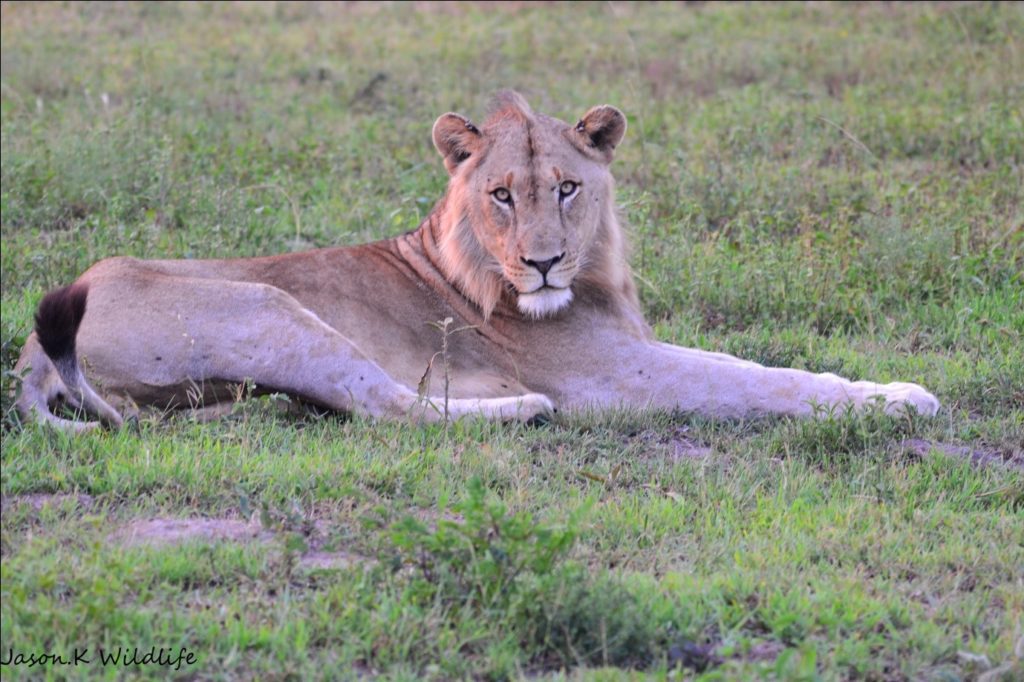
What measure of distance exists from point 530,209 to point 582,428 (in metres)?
0.88

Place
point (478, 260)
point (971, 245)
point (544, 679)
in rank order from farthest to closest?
point (971, 245) < point (478, 260) < point (544, 679)

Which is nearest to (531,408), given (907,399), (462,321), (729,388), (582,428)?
(582,428)

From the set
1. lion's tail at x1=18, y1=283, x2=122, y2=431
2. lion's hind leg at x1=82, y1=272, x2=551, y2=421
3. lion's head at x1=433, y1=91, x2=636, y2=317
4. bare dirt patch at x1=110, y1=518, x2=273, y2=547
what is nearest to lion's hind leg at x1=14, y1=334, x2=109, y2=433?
lion's tail at x1=18, y1=283, x2=122, y2=431

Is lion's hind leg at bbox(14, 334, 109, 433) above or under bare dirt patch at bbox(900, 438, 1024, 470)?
above

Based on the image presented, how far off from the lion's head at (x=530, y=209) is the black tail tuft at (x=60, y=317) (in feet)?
5.64

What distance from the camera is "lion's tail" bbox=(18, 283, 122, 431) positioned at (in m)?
4.09

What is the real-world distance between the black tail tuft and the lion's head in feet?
5.64

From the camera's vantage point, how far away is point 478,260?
542cm

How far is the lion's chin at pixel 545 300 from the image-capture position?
5215 millimetres

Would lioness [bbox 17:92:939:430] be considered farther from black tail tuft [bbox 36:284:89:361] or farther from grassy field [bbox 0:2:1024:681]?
black tail tuft [bbox 36:284:89:361]

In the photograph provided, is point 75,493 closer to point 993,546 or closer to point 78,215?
point 993,546

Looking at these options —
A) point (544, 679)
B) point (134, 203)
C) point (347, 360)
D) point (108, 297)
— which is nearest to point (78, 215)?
point (134, 203)

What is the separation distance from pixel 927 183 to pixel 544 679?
19.0ft

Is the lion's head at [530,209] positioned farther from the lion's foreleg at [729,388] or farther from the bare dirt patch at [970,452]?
the bare dirt patch at [970,452]
